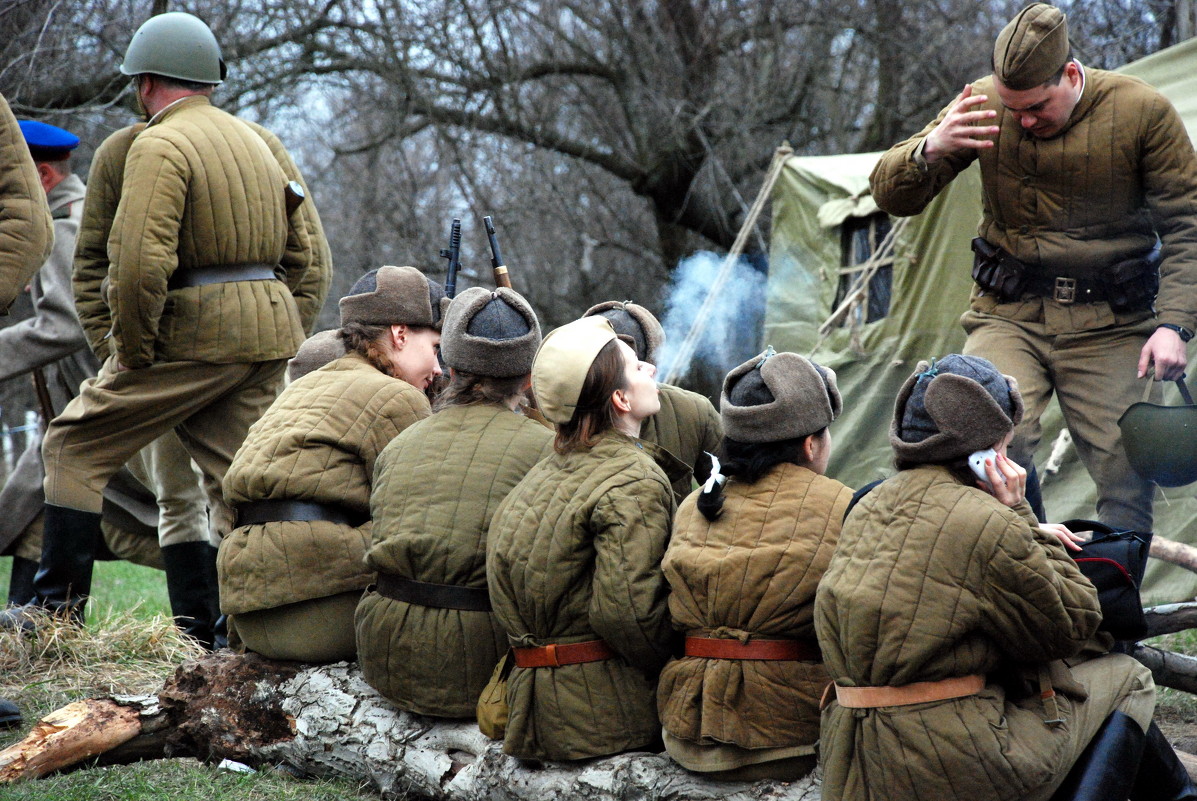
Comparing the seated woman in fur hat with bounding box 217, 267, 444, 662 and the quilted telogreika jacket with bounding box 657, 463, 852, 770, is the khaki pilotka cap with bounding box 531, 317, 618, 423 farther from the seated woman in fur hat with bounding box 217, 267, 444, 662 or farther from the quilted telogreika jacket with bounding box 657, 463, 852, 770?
the seated woman in fur hat with bounding box 217, 267, 444, 662

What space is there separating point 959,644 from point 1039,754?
10.0 inches

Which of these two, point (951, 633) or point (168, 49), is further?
point (168, 49)

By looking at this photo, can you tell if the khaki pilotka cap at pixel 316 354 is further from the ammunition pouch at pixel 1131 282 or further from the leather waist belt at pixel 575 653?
the ammunition pouch at pixel 1131 282

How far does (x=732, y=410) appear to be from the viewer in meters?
2.67

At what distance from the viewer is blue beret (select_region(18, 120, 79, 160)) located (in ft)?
17.3

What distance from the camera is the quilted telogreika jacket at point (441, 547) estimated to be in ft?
10.3

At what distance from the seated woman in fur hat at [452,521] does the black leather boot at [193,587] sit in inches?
68.9

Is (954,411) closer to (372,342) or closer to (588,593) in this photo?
(588,593)

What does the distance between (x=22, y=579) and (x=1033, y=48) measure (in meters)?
4.53

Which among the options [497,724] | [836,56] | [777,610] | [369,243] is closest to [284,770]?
[497,724]

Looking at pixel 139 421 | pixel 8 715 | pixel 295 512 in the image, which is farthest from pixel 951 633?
pixel 139 421

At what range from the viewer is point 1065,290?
3646 millimetres

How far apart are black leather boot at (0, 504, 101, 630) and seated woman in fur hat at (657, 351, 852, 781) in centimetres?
259

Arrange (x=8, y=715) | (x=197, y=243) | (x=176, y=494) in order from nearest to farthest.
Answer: (x=8, y=715) → (x=197, y=243) → (x=176, y=494)
